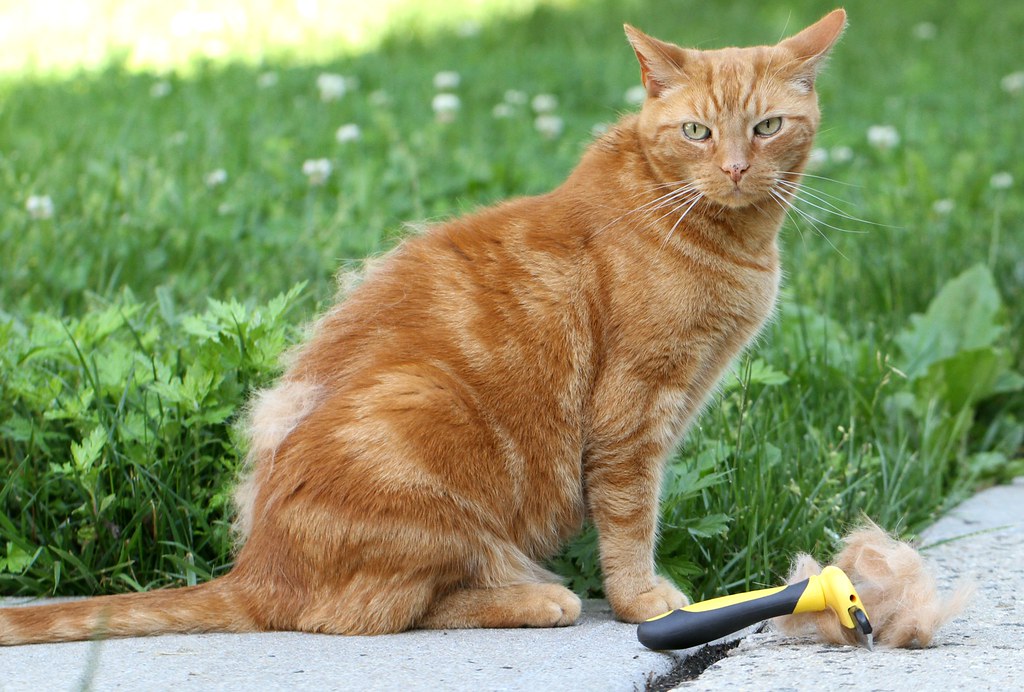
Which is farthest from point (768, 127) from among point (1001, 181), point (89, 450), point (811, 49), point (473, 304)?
point (1001, 181)

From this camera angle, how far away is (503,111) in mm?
6078

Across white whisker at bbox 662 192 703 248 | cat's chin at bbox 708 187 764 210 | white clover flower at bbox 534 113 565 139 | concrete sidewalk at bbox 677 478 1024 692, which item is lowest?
concrete sidewalk at bbox 677 478 1024 692

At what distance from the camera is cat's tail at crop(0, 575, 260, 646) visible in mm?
2205

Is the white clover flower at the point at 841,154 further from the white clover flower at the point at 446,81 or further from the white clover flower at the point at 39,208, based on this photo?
the white clover flower at the point at 39,208

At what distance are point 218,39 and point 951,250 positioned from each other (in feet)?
18.8

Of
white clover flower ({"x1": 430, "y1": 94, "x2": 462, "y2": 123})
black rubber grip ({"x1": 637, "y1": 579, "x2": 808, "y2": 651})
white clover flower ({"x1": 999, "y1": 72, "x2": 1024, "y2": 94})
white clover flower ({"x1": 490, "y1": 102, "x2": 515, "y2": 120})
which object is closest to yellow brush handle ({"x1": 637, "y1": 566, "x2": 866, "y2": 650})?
black rubber grip ({"x1": 637, "y1": 579, "x2": 808, "y2": 651})

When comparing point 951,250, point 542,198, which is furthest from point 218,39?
point 542,198

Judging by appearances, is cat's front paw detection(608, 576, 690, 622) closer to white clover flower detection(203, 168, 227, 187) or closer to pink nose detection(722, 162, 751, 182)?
pink nose detection(722, 162, 751, 182)

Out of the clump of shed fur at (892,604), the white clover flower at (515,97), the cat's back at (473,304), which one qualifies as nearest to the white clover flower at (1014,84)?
the white clover flower at (515,97)

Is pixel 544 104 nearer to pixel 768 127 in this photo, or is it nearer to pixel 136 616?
pixel 768 127

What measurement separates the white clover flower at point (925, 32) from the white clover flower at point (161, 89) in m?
5.64

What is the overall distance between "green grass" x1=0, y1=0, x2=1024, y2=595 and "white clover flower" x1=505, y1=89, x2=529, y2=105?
7 cm

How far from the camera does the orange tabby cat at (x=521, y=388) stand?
7.70ft

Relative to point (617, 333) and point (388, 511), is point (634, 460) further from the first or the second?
point (388, 511)
